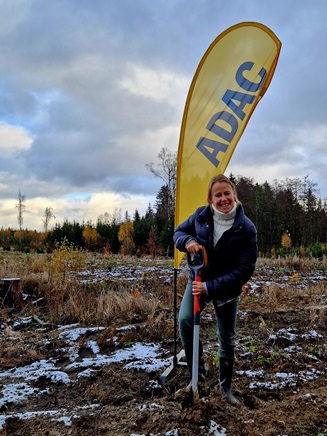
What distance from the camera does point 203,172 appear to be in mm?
3826

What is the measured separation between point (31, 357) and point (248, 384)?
2.28 metres

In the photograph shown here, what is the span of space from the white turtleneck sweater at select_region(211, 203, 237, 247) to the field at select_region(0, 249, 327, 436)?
4.05 ft

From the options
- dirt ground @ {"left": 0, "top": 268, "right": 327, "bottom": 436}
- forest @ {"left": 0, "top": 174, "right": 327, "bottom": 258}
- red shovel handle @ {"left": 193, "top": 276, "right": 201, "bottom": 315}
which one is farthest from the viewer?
forest @ {"left": 0, "top": 174, "right": 327, "bottom": 258}

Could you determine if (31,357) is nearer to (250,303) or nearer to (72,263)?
(250,303)

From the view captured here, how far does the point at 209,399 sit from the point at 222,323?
57 centimetres

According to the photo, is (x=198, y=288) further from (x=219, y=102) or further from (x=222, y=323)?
(x=219, y=102)

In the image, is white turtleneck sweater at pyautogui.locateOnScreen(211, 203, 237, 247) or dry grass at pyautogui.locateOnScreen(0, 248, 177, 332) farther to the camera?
dry grass at pyautogui.locateOnScreen(0, 248, 177, 332)

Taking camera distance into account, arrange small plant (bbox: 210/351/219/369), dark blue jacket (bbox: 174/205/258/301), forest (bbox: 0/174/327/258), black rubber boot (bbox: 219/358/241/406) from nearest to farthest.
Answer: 1. dark blue jacket (bbox: 174/205/258/301)
2. black rubber boot (bbox: 219/358/241/406)
3. small plant (bbox: 210/351/219/369)
4. forest (bbox: 0/174/327/258)

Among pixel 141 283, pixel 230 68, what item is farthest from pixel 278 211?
pixel 230 68

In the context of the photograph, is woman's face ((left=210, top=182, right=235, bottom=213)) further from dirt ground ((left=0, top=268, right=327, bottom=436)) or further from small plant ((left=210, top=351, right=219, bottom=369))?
small plant ((left=210, top=351, right=219, bottom=369))

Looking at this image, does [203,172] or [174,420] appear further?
[203,172]

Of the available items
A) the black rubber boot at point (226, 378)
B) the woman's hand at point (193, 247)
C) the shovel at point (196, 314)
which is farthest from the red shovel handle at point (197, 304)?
the black rubber boot at point (226, 378)

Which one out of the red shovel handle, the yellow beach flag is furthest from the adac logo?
the red shovel handle

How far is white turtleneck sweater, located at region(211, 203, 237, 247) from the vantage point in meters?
2.60
